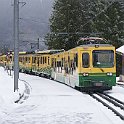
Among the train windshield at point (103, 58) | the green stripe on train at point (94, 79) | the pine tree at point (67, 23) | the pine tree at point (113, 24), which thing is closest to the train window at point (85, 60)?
the train windshield at point (103, 58)

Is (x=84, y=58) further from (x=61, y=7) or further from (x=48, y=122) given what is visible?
(x=61, y=7)

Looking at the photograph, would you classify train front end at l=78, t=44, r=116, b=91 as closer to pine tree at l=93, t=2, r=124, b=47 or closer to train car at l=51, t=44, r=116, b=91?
train car at l=51, t=44, r=116, b=91

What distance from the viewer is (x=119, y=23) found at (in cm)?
5834

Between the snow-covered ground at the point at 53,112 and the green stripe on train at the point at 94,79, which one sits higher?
the green stripe on train at the point at 94,79

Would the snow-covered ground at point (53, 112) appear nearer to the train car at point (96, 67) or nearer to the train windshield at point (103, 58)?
the train car at point (96, 67)

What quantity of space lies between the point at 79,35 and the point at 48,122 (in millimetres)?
50000

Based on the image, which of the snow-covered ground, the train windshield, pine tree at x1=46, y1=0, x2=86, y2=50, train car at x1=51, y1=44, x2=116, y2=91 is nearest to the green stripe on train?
train car at x1=51, y1=44, x2=116, y2=91

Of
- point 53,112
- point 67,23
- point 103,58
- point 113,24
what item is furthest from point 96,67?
point 67,23

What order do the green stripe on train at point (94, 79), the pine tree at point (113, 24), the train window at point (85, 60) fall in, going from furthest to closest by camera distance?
1. the pine tree at point (113, 24)
2. the train window at point (85, 60)
3. the green stripe on train at point (94, 79)

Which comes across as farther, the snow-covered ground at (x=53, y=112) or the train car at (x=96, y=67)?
the train car at (x=96, y=67)

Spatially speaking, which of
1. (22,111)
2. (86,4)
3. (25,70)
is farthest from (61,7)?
(22,111)

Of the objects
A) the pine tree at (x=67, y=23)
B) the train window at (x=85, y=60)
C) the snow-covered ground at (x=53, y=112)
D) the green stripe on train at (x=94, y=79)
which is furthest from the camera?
the pine tree at (x=67, y=23)

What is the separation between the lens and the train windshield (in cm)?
2548

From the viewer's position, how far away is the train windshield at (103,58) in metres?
25.5
